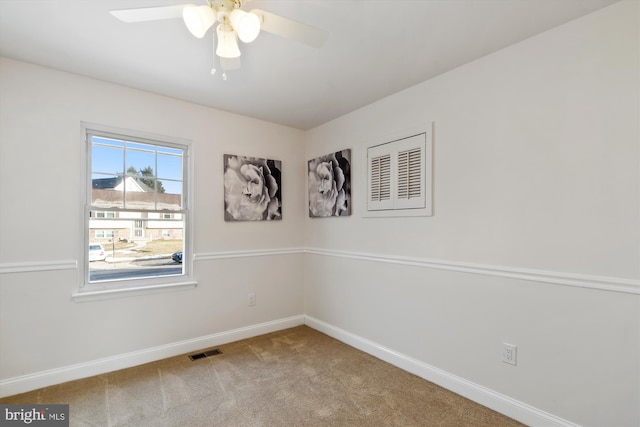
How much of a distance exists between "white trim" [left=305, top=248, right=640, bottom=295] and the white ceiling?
4.90ft

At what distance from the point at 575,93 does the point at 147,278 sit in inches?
140

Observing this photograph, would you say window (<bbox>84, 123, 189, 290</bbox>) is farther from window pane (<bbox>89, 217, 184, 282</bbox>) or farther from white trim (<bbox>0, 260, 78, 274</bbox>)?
white trim (<bbox>0, 260, 78, 274</bbox>)

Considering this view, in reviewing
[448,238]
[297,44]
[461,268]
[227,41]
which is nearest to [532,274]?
[461,268]

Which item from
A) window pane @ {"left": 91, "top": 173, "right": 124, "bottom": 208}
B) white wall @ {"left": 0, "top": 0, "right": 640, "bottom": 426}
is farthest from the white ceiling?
window pane @ {"left": 91, "top": 173, "right": 124, "bottom": 208}

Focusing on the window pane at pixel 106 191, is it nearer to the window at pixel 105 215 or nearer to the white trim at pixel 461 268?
the window at pixel 105 215

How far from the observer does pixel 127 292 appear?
8.92ft

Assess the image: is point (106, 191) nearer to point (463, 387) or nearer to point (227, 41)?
point (227, 41)

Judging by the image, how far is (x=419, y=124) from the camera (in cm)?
261

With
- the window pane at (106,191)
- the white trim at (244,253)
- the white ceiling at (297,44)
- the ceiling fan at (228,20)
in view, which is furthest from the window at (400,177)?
the window pane at (106,191)

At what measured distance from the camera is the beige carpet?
2002 mm

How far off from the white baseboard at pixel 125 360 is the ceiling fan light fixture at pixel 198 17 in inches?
106

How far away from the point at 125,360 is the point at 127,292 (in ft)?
1.91

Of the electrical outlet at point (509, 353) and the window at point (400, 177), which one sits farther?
the window at point (400, 177)

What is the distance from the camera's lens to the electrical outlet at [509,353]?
79.2 inches
